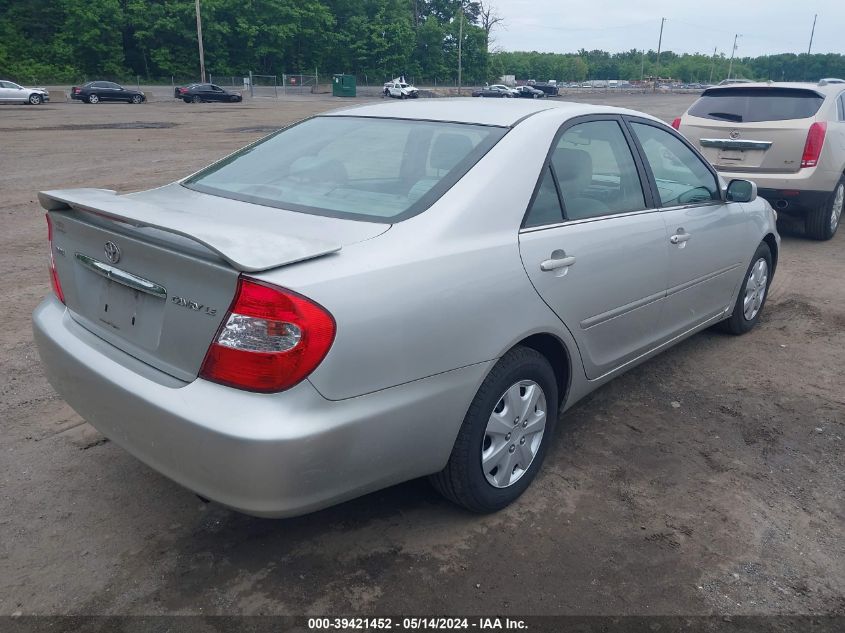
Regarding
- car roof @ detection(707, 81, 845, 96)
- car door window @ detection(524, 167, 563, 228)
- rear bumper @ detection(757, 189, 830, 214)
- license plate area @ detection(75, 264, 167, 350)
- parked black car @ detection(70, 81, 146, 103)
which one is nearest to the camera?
license plate area @ detection(75, 264, 167, 350)

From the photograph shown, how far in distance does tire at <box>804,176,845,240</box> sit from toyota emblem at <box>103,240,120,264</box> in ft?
25.7

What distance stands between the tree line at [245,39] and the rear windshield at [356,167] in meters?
57.7

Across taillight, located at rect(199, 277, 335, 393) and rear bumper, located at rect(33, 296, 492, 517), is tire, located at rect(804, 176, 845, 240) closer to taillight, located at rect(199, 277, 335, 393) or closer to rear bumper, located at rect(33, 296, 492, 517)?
rear bumper, located at rect(33, 296, 492, 517)

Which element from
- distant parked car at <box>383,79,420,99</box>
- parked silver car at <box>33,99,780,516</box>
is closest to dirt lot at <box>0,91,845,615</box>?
parked silver car at <box>33,99,780,516</box>

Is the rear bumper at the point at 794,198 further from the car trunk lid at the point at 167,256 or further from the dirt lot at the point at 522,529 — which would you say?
the car trunk lid at the point at 167,256

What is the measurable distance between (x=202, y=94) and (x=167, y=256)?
4532cm

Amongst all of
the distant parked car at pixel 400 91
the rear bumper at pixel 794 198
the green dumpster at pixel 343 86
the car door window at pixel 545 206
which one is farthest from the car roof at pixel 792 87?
the green dumpster at pixel 343 86

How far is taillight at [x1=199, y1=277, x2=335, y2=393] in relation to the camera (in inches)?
87.4

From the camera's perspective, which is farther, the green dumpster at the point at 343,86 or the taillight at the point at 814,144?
the green dumpster at the point at 343,86

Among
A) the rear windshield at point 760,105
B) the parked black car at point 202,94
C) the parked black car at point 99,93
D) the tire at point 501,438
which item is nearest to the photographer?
the tire at point 501,438

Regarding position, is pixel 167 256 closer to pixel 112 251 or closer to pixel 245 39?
pixel 112 251

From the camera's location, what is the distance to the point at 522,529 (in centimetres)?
298

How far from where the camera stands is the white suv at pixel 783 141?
7805 millimetres

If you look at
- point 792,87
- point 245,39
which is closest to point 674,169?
point 792,87
